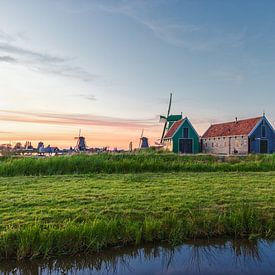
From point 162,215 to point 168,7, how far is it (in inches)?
456

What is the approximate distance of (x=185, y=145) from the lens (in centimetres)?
3547

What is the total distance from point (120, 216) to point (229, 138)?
30.9 metres

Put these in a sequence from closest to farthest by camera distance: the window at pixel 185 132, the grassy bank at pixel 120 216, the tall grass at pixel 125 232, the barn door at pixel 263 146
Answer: the tall grass at pixel 125 232 → the grassy bank at pixel 120 216 → the barn door at pixel 263 146 → the window at pixel 185 132

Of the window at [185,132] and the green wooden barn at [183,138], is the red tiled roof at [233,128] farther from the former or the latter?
the window at [185,132]

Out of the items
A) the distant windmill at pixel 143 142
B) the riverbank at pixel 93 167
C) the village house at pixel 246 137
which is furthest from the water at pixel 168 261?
the distant windmill at pixel 143 142

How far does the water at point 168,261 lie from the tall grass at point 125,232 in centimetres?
17

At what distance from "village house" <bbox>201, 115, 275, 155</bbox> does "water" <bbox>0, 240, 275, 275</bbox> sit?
2871 centimetres

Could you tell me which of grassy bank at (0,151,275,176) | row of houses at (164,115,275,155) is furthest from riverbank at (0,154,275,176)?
row of houses at (164,115,275,155)

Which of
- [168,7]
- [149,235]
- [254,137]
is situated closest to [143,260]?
[149,235]

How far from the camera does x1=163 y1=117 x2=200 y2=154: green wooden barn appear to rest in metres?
34.9

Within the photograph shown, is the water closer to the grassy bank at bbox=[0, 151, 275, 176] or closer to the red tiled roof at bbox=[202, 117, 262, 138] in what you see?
the grassy bank at bbox=[0, 151, 275, 176]

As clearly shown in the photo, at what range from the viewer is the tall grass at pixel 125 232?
489 cm

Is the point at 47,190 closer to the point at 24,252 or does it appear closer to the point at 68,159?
the point at 24,252

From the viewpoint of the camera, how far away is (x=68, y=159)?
51.1ft
